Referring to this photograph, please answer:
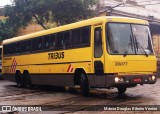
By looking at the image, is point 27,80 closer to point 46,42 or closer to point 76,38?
point 46,42

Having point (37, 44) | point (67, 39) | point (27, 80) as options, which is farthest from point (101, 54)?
point (27, 80)

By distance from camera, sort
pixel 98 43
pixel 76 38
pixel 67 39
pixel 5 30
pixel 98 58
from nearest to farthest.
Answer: pixel 98 58, pixel 98 43, pixel 76 38, pixel 67 39, pixel 5 30

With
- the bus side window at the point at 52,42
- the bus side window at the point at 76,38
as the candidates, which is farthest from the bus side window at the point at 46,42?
the bus side window at the point at 76,38

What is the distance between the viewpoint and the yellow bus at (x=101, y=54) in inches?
515

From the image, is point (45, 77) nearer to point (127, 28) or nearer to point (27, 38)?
point (27, 38)

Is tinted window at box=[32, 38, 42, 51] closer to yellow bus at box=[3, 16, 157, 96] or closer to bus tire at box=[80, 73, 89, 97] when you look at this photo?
yellow bus at box=[3, 16, 157, 96]

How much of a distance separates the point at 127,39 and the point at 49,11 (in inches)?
827

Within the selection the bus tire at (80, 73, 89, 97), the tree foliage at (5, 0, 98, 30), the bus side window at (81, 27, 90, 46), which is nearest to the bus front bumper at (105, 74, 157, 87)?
the bus tire at (80, 73, 89, 97)

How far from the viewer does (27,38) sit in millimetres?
20094

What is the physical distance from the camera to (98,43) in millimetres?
13586

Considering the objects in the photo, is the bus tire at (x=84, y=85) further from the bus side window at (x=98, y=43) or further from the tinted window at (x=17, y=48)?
the tinted window at (x=17, y=48)

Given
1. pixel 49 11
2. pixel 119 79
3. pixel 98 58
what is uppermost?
pixel 49 11

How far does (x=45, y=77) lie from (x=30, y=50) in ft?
7.74

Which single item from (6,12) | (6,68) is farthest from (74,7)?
(6,68)
